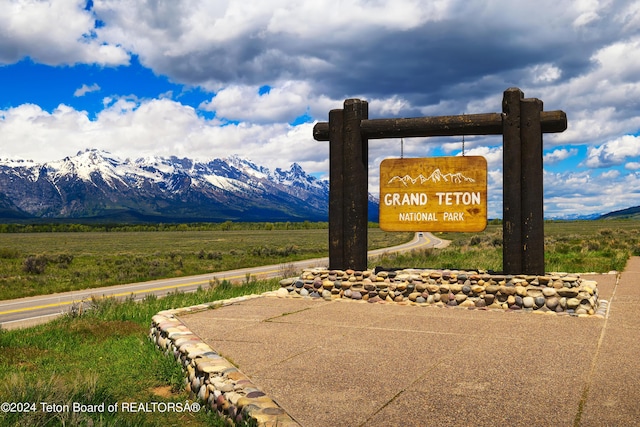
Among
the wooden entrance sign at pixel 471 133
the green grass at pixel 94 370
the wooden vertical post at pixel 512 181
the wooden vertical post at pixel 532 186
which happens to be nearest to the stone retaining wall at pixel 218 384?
the green grass at pixel 94 370

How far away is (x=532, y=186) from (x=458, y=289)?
2.60m

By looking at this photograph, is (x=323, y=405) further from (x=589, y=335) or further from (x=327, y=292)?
(x=327, y=292)

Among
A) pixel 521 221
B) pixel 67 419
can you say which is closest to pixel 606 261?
pixel 521 221

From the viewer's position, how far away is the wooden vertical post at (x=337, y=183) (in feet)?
41.9

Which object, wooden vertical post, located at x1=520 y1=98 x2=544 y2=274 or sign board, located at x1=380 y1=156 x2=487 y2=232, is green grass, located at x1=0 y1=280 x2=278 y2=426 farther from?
wooden vertical post, located at x1=520 y1=98 x2=544 y2=274

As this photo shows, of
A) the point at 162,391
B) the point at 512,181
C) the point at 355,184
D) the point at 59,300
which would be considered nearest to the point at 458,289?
the point at 512,181

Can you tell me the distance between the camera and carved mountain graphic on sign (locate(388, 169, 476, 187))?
12.2 metres

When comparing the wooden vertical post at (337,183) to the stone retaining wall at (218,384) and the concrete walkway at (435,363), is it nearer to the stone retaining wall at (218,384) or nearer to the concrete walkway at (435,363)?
the concrete walkway at (435,363)

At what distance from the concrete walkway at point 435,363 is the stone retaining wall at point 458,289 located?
0.59 metres

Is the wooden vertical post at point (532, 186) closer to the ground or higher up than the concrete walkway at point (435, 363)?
higher up

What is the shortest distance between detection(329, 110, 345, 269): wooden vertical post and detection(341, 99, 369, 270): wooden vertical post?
0.31 feet

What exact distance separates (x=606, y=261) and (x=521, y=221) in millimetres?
13234

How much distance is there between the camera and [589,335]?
316 inches

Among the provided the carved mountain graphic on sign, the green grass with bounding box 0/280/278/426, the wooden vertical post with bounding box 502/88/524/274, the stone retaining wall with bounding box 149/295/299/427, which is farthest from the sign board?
the stone retaining wall with bounding box 149/295/299/427
